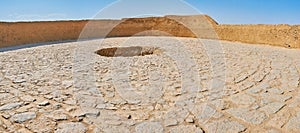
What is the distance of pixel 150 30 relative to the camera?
46.5 feet

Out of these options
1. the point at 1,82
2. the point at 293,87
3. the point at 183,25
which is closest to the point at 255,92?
the point at 293,87

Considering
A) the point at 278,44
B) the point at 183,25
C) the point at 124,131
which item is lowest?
the point at 124,131

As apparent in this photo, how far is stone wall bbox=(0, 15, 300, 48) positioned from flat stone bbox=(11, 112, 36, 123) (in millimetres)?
9339

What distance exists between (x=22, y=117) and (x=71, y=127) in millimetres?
550

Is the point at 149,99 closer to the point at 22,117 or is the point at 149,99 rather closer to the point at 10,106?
the point at 22,117

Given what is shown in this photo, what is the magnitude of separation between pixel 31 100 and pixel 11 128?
673 millimetres

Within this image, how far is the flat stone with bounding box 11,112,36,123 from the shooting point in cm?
208

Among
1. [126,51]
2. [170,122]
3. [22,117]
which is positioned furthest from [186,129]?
[126,51]

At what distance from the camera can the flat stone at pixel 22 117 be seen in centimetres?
208

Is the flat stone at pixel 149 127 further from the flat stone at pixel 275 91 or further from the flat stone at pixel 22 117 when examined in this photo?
the flat stone at pixel 275 91

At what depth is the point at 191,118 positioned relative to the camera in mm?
2215

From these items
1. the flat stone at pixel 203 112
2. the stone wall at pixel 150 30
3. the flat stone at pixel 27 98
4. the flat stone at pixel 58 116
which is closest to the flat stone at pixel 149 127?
the flat stone at pixel 203 112

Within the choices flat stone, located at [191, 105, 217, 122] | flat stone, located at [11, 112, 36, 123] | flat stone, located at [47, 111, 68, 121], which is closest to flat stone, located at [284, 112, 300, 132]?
flat stone, located at [191, 105, 217, 122]

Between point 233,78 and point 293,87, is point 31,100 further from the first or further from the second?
point 293,87
